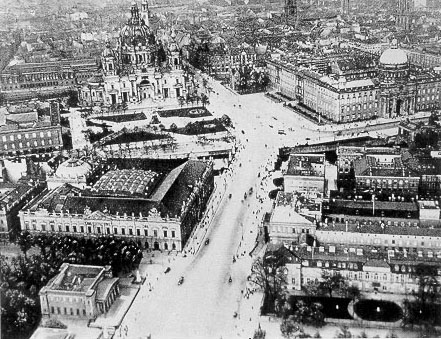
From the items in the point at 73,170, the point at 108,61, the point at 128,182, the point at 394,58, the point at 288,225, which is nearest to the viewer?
the point at 288,225

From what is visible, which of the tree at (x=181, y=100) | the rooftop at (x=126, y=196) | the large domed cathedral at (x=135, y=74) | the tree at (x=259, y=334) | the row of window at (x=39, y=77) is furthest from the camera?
the row of window at (x=39, y=77)

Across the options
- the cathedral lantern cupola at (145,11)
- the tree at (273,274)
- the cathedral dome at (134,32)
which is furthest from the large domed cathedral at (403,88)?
the tree at (273,274)

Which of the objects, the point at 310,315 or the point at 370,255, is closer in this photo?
the point at 310,315

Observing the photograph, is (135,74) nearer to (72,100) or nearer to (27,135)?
(72,100)

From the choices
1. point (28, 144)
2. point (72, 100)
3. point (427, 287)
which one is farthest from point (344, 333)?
point (72, 100)

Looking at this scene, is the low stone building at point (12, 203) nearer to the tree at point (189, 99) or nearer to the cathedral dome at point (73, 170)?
the cathedral dome at point (73, 170)

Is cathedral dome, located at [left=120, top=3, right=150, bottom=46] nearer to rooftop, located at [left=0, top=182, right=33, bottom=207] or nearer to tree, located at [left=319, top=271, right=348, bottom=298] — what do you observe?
rooftop, located at [left=0, top=182, right=33, bottom=207]
